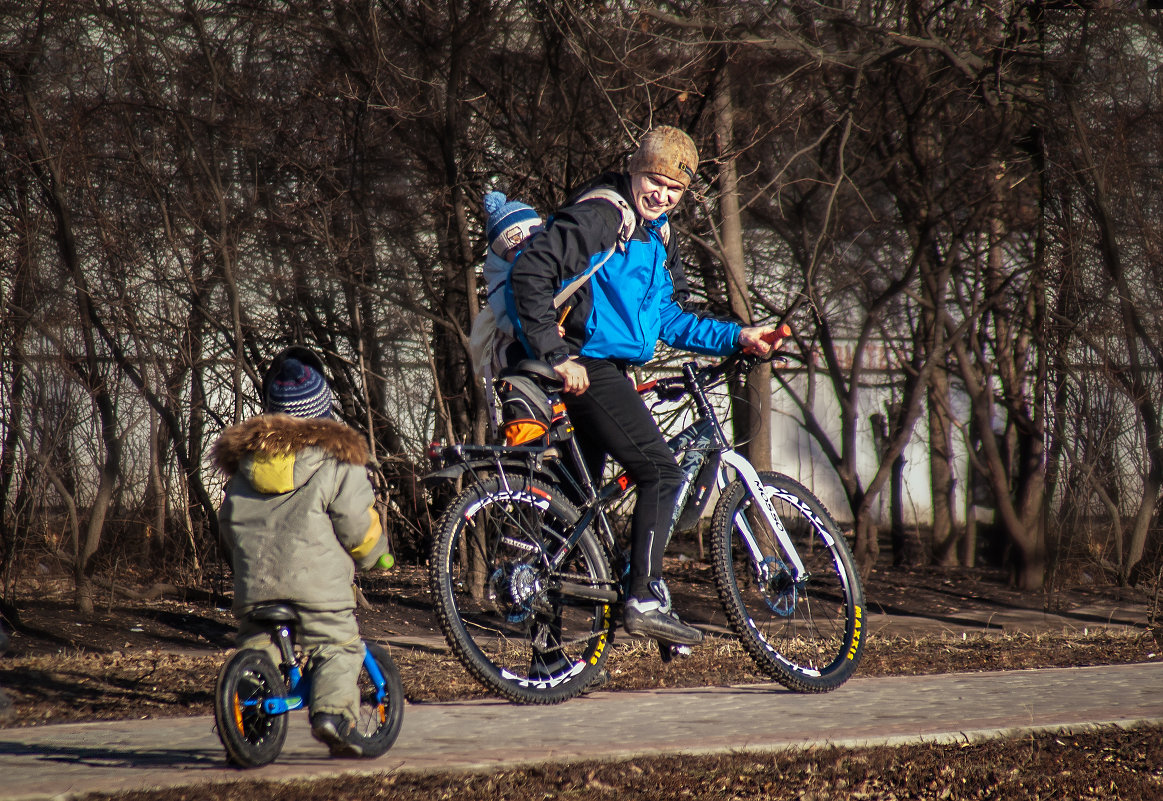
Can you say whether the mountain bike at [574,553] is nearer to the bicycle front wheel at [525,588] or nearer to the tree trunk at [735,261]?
the bicycle front wheel at [525,588]

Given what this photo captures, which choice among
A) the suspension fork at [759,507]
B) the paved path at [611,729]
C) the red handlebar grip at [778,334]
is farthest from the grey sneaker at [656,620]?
the red handlebar grip at [778,334]

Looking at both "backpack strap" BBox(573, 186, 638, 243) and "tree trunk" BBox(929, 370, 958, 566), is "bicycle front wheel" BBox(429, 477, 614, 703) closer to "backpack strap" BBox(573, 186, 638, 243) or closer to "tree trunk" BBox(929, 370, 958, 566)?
"backpack strap" BBox(573, 186, 638, 243)

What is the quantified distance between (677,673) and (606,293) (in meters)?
1.73

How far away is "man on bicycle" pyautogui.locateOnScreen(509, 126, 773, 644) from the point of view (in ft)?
13.1

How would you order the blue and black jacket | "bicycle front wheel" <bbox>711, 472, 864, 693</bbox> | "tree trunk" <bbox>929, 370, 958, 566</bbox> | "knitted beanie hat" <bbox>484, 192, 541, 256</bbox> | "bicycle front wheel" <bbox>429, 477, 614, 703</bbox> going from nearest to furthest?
"bicycle front wheel" <bbox>429, 477, 614, 703</bbox> → the blue and black jacket → "bicycle front wheel" <bbox>711, 472, 864, 693</bbox> → "knitted beanie hat" <bbox>484, 192, 541, 256</bbox> → "tree trunk" <bbox>929, 370, 958, 566</bbox>

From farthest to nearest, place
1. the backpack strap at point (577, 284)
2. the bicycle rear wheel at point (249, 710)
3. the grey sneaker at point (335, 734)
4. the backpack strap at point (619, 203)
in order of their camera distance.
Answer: the backpack strap at point (619, 203) → the backpack strap at point (577, 284) → the grey sneaker at point (335, 734) → the bicycle rear wheel at point (249, 710)

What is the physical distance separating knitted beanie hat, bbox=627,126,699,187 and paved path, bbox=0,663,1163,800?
1.89 m

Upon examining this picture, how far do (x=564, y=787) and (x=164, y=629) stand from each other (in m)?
3.78

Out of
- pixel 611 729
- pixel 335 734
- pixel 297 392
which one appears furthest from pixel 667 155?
pixel 335 734

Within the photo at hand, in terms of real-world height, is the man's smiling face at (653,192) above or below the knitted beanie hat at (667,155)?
below

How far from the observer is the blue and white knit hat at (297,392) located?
3.48 meters

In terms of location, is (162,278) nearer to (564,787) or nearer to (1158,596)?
(564,787)

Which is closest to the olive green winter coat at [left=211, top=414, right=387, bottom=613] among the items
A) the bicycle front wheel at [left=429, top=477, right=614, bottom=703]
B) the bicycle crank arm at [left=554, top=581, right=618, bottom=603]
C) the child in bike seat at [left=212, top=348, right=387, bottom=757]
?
the child in bike seat at [left=212, top=348, right=387, bottom=757]

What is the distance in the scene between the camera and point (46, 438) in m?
6.11
